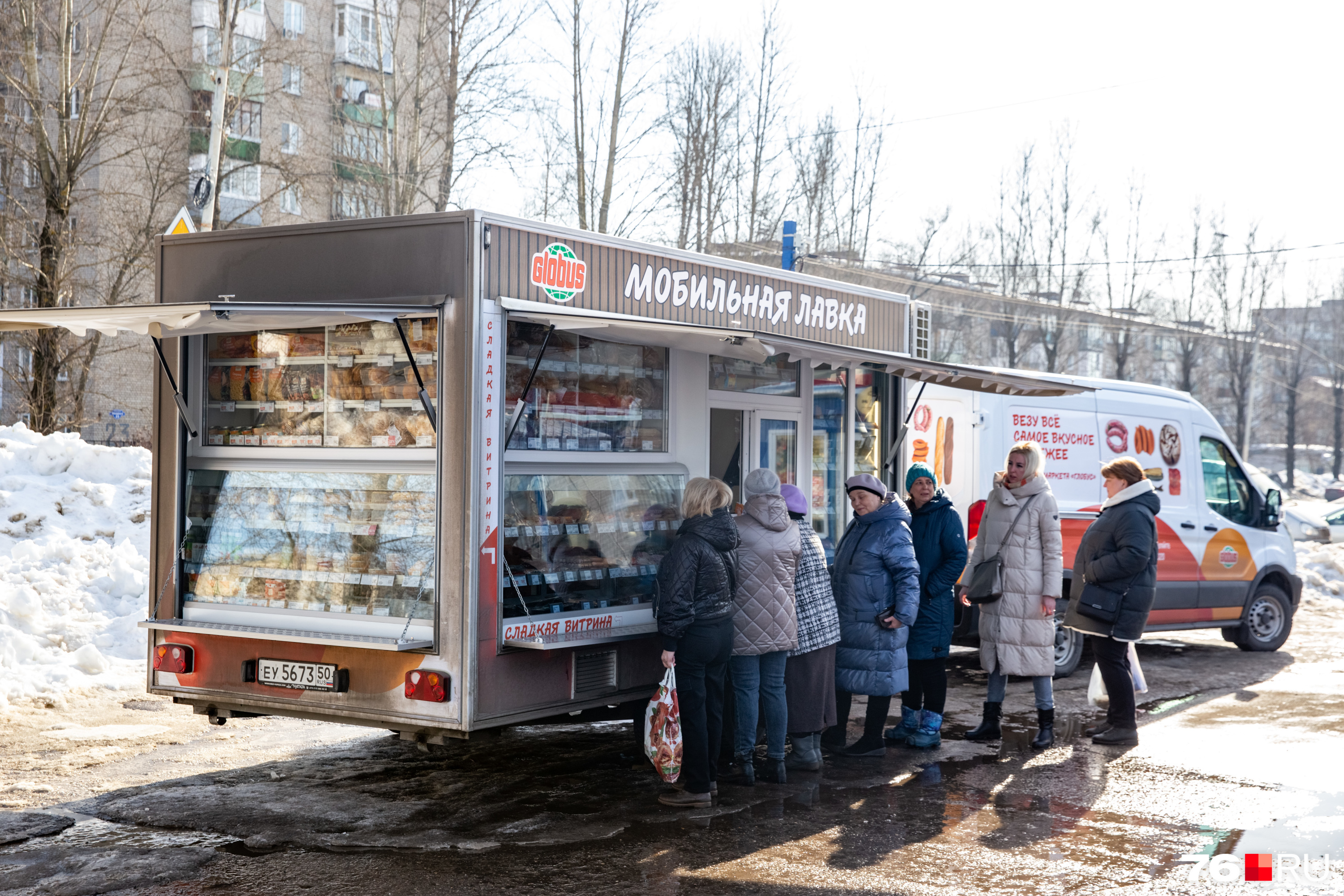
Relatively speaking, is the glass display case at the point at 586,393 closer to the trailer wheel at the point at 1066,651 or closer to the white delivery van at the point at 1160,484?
the white delivery van at the point at 1160,484

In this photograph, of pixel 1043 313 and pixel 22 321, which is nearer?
pixel 22 321

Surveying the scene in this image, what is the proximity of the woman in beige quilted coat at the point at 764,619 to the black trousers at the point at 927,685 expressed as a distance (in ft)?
4.31

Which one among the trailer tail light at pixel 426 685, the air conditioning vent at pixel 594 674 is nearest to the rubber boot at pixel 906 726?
the air conditioning vent at pixel 594 674

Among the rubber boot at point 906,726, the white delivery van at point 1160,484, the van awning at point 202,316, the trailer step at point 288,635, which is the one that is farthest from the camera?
the white delivery van at point 1160,484

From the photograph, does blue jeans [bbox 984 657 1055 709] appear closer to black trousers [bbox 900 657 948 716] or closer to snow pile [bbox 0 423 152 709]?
black trousers [bbox 900 657 948 716]

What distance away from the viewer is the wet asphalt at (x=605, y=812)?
5.09m

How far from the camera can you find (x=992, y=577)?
7.72 meters

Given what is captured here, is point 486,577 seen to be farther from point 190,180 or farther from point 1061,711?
point 190,180

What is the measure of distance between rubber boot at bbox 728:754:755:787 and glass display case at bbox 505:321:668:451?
1.77m

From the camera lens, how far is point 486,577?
5.47 meters

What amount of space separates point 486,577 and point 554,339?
1.39 meters

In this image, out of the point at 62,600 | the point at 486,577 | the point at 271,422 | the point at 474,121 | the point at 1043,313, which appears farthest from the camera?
the point at 1043,313

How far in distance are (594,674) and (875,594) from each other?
1.94 metres

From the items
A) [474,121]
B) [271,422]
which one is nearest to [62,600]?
[271,422]
